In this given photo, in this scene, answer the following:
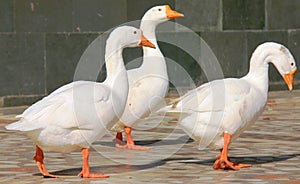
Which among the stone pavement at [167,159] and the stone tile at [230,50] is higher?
the stone tile at [230,50]

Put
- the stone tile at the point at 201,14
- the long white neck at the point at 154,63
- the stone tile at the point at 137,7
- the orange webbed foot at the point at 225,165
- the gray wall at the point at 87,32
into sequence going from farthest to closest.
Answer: the stone tile at the point at 201,14, the stone tile at the point at 137,7, the gray wall at the point at 87,32, the long white neck at the point at 154,63, the orange webbed foot at the point at 225,165

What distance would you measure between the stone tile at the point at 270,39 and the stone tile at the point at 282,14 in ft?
0.65

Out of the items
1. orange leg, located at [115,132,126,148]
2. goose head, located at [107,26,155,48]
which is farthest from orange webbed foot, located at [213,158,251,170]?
orange leg, located at [115,132,126,148]

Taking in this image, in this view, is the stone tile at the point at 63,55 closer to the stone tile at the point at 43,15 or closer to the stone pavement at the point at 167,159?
the stone tile at the point at 43,15

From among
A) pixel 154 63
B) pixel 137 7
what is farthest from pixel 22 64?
pixel 154 63

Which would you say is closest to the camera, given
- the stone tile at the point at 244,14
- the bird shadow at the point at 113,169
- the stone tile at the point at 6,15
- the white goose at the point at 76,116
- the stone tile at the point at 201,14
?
the white goose at the point at 76,116

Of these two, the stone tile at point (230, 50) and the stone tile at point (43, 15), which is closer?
the stone tile at point (43, 15)

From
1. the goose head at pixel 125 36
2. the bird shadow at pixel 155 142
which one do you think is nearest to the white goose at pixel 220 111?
the goose head at pixel 125 36

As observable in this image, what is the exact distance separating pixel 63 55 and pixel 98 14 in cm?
110

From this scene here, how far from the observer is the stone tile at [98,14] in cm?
1712

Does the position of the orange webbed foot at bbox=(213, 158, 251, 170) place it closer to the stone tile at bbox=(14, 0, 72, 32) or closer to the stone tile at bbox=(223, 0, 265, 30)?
the stone tile at bbox=(14, 0, 72, 32)

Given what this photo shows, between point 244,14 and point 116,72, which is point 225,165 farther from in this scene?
point 244,14

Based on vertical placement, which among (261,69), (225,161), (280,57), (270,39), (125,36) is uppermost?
(125,36)

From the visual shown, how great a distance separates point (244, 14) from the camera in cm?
1930
